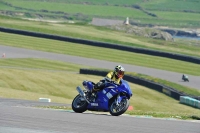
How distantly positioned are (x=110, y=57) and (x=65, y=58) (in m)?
5.17

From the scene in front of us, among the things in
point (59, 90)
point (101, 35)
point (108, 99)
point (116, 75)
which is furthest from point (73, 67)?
point (116, 75)

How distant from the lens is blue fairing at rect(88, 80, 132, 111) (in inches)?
703

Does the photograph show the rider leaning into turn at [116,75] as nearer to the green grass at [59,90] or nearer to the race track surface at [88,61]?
the green grass at [59,90]

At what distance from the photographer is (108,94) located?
18.3 metres

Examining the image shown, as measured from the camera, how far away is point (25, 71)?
148 ft

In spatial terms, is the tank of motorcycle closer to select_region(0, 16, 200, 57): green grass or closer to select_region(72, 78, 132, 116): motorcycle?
select_region(72, 78, 132, 116): motorcycle

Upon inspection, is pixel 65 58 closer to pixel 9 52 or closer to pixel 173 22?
pixel 9 52

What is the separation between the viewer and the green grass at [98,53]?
59.4m

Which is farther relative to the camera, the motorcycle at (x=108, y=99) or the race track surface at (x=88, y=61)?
the race track surface at (x=88, y=61)

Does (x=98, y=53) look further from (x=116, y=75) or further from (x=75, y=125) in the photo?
(x=75, y=125)

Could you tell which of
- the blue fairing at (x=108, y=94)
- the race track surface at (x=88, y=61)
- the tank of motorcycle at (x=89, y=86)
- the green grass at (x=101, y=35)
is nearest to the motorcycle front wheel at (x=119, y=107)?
the blue fairing at (x=108, y=94)

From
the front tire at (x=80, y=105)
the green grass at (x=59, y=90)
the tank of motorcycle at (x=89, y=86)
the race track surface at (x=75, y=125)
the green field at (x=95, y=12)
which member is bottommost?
the green grass at (x=59, y=90)

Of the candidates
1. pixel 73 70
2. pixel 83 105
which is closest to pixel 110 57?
pixel 73 70

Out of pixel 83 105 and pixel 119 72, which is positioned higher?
pixel 119 72
